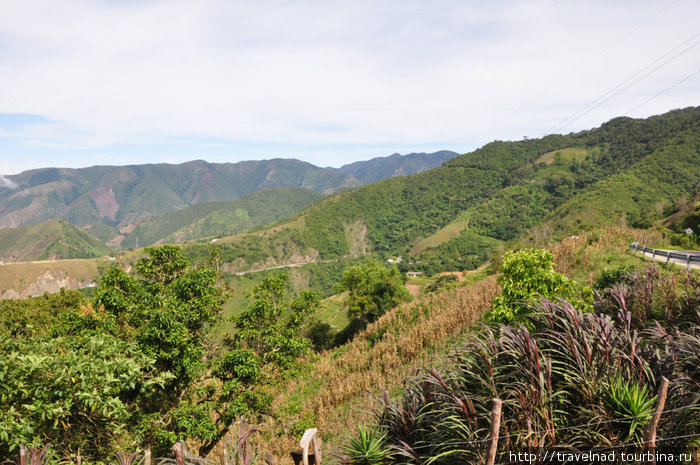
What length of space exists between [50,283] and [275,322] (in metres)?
167

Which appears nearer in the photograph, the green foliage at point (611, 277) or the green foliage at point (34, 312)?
the green foliage at point (611, 277)

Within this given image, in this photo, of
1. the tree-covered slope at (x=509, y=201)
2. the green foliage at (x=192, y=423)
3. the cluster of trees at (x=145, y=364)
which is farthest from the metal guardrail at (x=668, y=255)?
the tree-covered slope at (x=509, y=201)

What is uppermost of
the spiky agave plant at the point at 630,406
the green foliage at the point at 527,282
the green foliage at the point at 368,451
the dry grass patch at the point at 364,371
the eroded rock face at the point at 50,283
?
the green foliage at the point at 527,282

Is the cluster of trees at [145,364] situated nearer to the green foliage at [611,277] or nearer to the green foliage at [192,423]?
the green foliage at [192,423]

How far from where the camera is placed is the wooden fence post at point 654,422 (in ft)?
12.3

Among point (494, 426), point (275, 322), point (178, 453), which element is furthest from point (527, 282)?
point (275, 322)

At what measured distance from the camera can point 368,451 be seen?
4574 millimetres

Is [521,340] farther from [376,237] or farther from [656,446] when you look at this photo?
[376,237]

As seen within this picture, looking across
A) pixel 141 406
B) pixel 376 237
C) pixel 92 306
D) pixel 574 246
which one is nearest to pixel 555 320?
pixel 141 406

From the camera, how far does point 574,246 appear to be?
Result: 1883cm

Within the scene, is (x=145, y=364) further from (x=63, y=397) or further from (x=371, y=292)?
(x=371, y=292)

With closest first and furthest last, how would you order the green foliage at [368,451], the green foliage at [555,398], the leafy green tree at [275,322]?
the green foliage at [555,398] → the green foliage at [368,451] → the leafy green tree at [275,322]

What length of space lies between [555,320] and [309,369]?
17460 mm

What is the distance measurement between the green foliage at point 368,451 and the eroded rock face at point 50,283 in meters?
161
